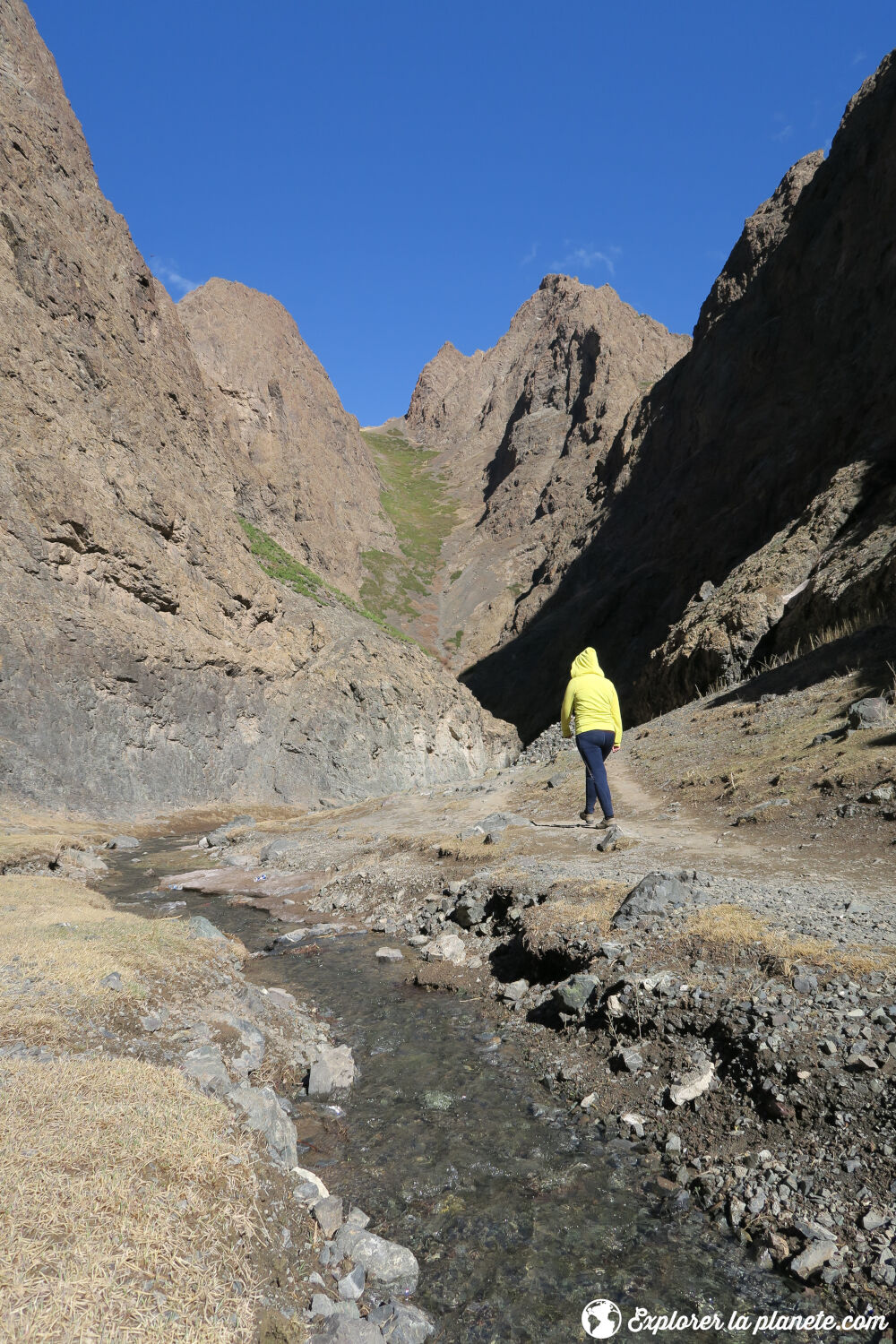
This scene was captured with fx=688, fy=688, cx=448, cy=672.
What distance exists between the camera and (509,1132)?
586cm

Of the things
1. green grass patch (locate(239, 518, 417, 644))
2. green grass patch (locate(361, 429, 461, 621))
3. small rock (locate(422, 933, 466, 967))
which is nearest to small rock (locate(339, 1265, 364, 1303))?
small rock (locate(422, 933, 466, 967))

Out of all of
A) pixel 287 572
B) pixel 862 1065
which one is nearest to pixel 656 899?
pixel 862 1065

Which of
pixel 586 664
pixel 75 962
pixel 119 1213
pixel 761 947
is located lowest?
pixel 761 947

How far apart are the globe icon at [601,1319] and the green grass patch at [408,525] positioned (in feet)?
279

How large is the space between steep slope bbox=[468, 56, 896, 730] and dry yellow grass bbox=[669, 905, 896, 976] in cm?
1568

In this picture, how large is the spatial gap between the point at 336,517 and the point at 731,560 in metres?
54.8

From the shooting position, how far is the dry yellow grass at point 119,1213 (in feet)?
9.61

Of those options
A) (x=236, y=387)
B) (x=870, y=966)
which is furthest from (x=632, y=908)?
(x=236, y=387)

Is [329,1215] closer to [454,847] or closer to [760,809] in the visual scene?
[760,809]

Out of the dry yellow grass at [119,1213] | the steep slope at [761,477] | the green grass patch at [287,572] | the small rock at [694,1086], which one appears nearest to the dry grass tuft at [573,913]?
the small rock at [694,1086]

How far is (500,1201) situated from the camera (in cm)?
504

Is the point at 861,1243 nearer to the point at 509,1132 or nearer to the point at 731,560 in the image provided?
the point at 509,1132

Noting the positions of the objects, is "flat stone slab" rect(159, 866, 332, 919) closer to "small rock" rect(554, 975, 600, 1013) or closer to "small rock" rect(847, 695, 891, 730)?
"small rock" rect(554, 975, 600, 1013)

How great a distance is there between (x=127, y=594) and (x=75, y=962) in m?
27.9
